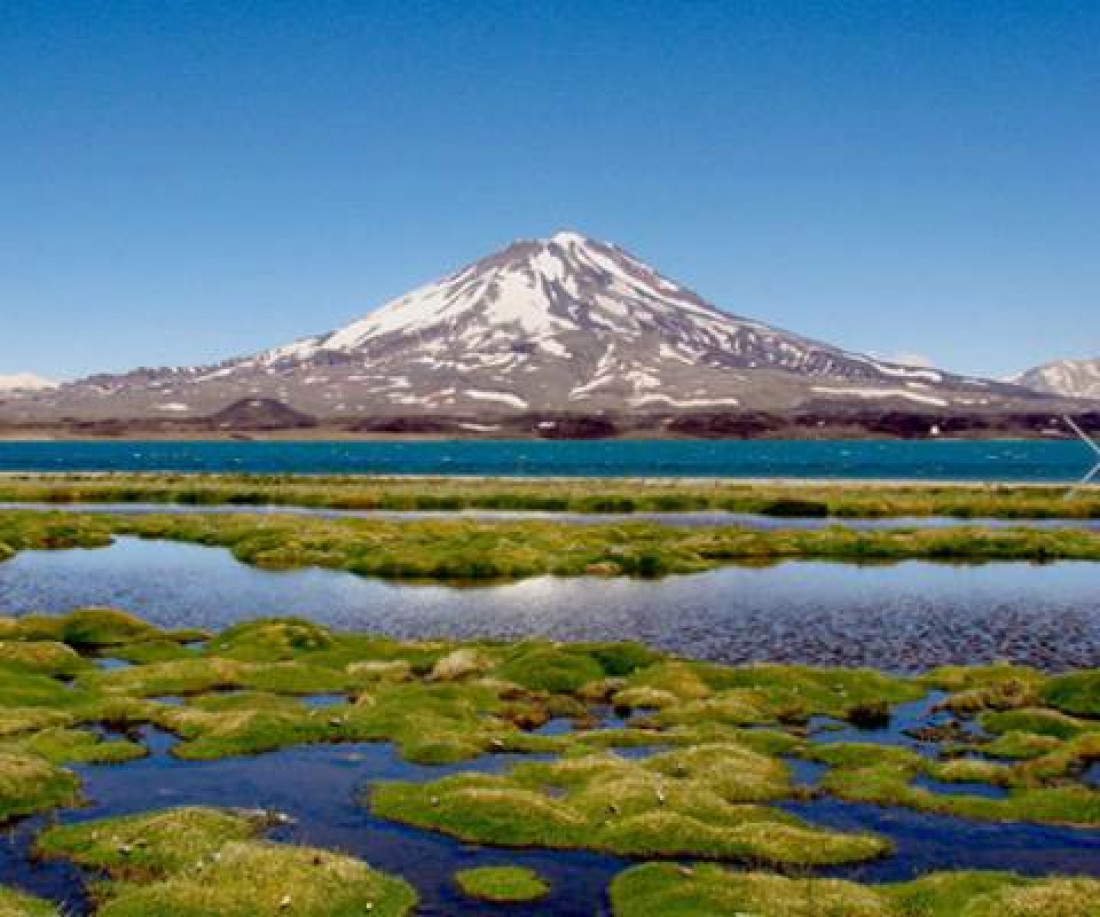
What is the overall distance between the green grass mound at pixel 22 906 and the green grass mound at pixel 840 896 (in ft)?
37.8

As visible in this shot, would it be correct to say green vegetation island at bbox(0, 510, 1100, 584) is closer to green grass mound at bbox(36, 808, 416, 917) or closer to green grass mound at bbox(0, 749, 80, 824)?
green grass mound at bbox(0, 749, 80, 824)

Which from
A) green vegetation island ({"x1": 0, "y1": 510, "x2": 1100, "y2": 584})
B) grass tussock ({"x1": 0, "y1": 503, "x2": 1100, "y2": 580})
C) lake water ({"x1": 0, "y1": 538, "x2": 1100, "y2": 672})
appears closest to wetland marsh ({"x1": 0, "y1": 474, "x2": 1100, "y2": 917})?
lake water ({"x1": 0, "y1": 538, "x2": 1100, "y2": 672})

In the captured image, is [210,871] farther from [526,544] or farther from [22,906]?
[526,544]

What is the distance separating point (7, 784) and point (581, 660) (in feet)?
79.0

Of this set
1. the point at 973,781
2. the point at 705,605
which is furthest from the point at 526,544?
the point at 973,781

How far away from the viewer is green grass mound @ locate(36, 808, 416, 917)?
23.4 m

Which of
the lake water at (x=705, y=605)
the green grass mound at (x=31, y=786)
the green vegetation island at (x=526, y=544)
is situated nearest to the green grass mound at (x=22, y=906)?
the green grass mound at (x=31, y=786)

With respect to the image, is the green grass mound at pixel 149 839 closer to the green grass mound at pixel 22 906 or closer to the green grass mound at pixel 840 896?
the green grass mound at pixel 22 906

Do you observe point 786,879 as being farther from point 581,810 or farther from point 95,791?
point 95,791

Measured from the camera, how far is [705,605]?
68.8 metres

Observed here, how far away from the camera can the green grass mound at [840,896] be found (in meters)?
23.4

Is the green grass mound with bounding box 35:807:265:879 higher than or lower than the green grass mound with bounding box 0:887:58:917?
lower

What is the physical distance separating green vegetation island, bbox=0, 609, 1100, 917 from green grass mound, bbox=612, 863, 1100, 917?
0.07m

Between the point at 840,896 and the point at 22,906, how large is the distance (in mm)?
16585
